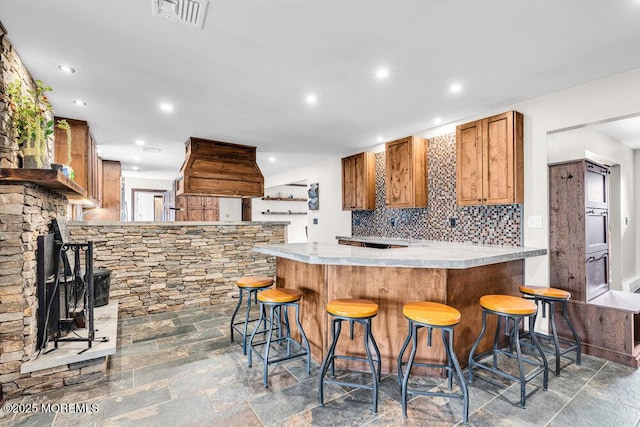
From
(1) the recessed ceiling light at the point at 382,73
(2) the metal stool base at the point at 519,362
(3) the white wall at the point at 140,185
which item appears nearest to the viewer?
(2) the metal stool base at the point at 519,362

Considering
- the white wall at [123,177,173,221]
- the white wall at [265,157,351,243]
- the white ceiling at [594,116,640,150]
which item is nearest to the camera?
the white ceiling at [594,116,640,150]

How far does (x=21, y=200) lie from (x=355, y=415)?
269cm

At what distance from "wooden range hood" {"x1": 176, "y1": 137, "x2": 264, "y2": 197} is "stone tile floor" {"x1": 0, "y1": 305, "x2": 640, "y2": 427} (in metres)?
2.66

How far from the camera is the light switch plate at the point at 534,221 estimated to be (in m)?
3.29

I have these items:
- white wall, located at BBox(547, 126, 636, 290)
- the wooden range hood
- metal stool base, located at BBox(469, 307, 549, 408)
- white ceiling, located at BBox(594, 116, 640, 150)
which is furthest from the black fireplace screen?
white ceiling, located at BBox(594, 116, 640, 150)

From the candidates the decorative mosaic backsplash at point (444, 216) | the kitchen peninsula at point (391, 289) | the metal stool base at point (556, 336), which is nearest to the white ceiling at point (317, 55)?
the decorative mosaic backsplash at point (444, 216)

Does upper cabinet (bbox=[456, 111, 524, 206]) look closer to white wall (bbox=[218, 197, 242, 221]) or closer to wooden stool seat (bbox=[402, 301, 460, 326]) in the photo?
wooden stool seat (bbox=[402, 301, 460, 326])

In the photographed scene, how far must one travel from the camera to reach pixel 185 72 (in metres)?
2.78

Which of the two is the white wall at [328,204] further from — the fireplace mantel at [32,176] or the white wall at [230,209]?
the fireplace mantel at [32,176]

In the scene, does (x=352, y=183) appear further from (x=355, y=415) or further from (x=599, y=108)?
(x=355, y=415)

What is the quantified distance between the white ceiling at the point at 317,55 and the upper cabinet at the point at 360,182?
136cm

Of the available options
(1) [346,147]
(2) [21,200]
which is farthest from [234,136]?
(2) [21,200]

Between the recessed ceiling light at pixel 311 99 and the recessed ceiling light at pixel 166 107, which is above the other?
the recessed ceiling light at pixel 311 99

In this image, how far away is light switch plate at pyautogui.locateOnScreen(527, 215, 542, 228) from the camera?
10.8 feet
